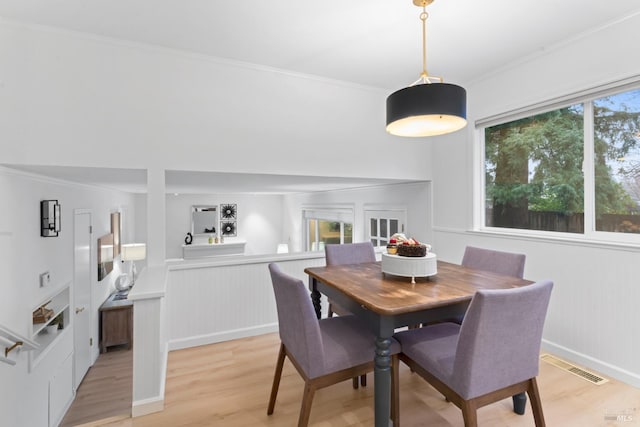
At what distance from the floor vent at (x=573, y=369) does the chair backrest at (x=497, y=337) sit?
4.28ft

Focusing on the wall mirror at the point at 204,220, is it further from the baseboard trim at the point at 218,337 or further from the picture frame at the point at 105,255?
the baseboard trim at the point at 218,337

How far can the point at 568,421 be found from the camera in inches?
69.7

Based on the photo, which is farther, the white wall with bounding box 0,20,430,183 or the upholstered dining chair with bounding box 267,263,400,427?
the white wall with bounding box 0,20,430,183

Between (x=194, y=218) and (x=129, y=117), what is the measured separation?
4.59m

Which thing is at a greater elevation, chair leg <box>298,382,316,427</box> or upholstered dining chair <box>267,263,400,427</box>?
upholstered dining chair <box>267,263,400,427</box>

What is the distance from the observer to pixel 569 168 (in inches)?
100

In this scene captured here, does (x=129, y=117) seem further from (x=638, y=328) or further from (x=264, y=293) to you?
(x=638, y=328)

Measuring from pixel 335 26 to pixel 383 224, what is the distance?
258 centimetres

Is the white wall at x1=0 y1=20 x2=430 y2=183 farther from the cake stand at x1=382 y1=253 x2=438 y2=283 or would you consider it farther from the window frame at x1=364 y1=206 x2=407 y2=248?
the cake stand at x1=382 y1=253 x2=438 y2=283

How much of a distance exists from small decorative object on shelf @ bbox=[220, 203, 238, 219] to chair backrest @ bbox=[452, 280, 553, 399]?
621cm

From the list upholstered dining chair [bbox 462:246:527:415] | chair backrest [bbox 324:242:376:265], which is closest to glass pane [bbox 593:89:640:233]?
upholstered dining chair [bbox 462:246:527:415]

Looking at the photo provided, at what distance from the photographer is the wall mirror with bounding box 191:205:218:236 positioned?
672 centimetres

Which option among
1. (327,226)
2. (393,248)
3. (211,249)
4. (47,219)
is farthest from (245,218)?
(393,248)

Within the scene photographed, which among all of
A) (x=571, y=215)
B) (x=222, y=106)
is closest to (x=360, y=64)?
(x=222, y=106)
